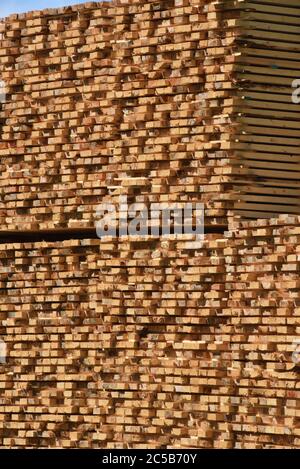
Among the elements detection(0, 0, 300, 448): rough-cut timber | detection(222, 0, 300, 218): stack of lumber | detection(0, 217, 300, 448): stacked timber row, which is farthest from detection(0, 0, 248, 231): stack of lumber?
detection(0, 217, 300, 448): stacked timber row

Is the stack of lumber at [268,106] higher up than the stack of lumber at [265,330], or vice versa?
the stack of lumber at [268,106]

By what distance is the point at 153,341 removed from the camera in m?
13.0

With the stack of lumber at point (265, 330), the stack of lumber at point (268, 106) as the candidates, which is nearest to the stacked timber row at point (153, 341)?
the stack of lumber at point (265, 330)

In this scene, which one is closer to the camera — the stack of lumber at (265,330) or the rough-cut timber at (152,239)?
the stack of lumber at (265,330)

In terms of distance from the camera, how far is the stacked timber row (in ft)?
40.4

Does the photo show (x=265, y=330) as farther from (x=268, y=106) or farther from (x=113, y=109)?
(x=113, y=109)

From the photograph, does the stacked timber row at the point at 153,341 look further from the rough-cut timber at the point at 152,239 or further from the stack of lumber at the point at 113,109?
the stack of lumber at the point at 113,109

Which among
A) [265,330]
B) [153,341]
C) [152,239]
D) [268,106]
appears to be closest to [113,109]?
[152,239]

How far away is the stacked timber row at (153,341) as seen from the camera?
12312mm

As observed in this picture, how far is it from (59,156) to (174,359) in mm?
2397

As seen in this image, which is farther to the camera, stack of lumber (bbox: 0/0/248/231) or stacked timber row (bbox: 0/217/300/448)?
stack of lumber (bbox: 0/0/248/231)

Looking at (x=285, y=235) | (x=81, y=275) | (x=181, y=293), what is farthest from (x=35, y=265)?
(x=285, y=235)

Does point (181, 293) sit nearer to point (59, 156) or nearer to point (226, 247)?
point (226, 247)

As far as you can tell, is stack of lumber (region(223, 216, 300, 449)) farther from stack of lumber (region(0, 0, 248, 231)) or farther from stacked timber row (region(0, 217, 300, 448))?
stack of lumber (region(0, 0, 248, 231))
